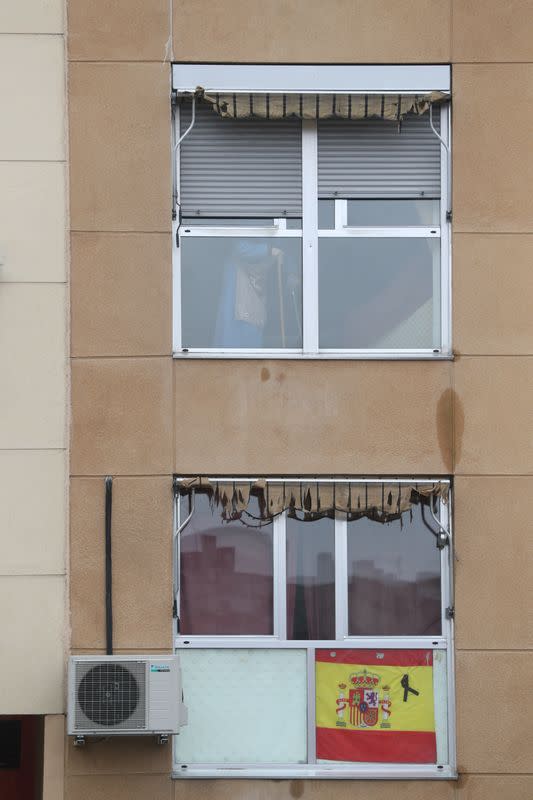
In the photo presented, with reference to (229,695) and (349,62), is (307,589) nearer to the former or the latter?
(229,695)

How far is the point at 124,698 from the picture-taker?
7.66 metres

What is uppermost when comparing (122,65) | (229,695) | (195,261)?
(122,65)

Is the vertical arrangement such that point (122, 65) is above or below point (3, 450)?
above

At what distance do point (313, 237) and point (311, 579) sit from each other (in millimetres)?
2774

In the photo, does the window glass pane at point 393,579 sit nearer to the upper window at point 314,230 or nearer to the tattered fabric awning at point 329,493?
the tattered fabric awning at point 329,493

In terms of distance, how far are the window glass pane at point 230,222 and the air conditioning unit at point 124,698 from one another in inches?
137

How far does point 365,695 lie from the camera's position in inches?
317

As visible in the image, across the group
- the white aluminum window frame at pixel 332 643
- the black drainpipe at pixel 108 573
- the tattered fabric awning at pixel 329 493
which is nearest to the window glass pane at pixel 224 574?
the white aluminum window frame at pixel 332 643

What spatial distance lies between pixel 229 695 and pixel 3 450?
8.60 feet

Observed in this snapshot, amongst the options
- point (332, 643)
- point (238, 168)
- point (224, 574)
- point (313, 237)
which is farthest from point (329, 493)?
point (238, 168)

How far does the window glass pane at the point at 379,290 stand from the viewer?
8383 mm

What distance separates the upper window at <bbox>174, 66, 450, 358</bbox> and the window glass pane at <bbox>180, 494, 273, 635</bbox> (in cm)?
142

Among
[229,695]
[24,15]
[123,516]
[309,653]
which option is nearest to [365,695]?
[309,653]

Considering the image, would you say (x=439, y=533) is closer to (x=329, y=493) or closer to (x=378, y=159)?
(x=329, y=493)
